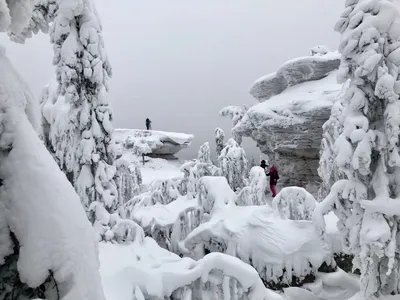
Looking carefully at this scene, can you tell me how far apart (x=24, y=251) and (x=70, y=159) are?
6053 millimetres

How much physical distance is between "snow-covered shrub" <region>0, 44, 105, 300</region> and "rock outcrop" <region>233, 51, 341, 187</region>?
73.9 feet

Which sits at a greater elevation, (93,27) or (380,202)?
(93,27)

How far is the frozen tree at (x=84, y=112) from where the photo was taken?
6773 mm

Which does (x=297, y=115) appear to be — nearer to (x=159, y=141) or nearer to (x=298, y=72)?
(x=298, y=72)

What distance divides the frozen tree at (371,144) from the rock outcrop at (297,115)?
15396 mm

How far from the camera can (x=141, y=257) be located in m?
5.40

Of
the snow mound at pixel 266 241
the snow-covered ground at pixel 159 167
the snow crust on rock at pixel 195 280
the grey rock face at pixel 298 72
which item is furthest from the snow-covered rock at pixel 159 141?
the snow crust on rock at pixel 195 280

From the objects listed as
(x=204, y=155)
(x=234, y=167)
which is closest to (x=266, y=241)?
(x=234, y=167)

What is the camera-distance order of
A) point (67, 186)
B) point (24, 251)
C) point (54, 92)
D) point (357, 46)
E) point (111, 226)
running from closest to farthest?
point (24, 251) < point (67, 186) < point (111, 226) < point (357, 46) < point (54, 92)

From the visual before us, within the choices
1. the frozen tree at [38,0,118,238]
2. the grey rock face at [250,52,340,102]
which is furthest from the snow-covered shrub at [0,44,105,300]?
the grey rock face at [250,52,340,102]

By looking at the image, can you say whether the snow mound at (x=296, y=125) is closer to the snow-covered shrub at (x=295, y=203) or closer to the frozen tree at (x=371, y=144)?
the snow-covered shrub at (x=295, y=203)

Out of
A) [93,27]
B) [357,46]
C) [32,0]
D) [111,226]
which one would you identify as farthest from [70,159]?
[357,46]

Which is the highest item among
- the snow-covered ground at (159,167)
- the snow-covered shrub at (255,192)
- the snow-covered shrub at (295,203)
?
the snow-covered shrub at (295,203)

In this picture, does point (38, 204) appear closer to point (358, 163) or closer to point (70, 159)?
point (70, 159)
